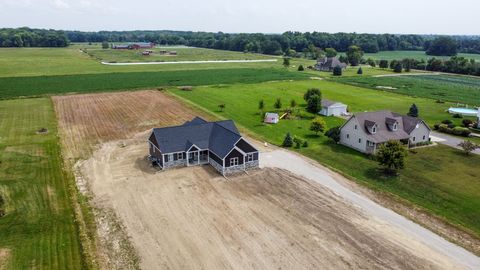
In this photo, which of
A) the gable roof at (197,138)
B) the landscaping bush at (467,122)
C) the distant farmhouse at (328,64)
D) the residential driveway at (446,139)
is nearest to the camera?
the gable roof at (197,138)

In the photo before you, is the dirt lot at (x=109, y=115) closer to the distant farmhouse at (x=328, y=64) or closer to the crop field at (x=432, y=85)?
the crop field at (x=432, y=85)

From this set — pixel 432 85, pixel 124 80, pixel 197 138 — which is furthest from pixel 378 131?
pixel 124 80

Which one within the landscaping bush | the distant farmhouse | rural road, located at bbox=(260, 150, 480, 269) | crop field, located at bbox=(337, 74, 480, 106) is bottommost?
rural road, located at bbox=(260, 150, 480, 269)

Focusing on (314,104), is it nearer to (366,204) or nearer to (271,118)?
(271,118)

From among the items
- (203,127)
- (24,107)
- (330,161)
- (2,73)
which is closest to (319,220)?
(330,161)

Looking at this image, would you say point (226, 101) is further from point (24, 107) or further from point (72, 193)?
point (72, 193)

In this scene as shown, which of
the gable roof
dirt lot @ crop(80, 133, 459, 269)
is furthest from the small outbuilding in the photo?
dirt lot @ crop(80, 133, 459, 269)

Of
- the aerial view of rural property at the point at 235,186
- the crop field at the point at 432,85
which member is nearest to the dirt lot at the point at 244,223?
the aerial view of rural property at the point at 235,186

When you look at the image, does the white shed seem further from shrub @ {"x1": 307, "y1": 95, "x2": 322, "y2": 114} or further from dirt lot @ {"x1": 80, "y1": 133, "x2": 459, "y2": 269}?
dirt lot @ {"x1": 80, "y1": 133, "x2": 459, "y2": 269}
